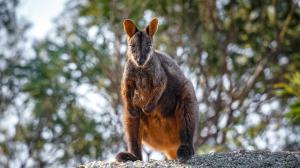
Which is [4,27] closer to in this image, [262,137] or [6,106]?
[6,106]

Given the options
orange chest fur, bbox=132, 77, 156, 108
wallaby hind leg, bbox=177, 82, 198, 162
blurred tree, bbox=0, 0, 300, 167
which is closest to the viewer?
orange chest fur, bbox=132, 77, 156, 108

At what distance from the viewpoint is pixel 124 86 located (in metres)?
11.9

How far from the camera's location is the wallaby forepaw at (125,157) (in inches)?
452

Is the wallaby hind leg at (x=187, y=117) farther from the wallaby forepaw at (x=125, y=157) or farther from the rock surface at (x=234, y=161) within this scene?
the wallaby forepaw at (x=125, y=157)

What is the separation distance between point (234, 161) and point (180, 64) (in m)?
8.86

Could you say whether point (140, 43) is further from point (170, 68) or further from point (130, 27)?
point (170, 68)

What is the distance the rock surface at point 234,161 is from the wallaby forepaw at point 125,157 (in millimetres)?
277

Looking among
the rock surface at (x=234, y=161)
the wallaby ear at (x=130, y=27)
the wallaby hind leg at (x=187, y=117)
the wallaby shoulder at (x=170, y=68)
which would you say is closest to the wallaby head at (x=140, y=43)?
the wallaby ear at (x=130, y=27)

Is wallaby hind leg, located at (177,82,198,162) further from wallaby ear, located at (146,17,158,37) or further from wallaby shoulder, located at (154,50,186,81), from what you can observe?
wallaby ear, located at (146,17,158,37)

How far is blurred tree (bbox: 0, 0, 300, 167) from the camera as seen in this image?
815 inches

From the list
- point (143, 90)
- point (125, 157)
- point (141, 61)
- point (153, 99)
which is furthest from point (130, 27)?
point (125, 157)

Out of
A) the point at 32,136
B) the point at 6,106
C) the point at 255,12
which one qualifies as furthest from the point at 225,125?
the point at 6,106

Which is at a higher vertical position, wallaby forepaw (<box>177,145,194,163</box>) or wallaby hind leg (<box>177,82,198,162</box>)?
wallaby hind leg (<box>177,82,198,162</box>)

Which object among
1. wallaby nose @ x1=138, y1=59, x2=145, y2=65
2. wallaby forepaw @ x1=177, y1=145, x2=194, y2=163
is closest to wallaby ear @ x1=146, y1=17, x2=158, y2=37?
wallaby nose @ x1=138, y1=59, x2=145, y2=65
